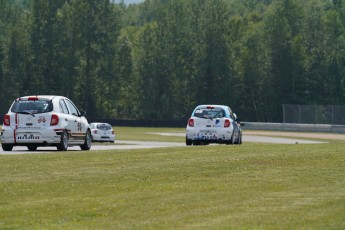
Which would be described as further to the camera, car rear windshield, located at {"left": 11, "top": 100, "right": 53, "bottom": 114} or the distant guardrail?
the distant guardrail

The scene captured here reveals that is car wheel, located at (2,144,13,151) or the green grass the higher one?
car wheel, located at (2,144,13,151)

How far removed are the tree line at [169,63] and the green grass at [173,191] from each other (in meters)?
84.1

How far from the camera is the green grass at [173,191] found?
37.9 feet

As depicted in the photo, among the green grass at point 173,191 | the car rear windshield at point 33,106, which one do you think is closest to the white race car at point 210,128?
the car rear windshield at point 33,106

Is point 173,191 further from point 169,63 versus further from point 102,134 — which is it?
A: point 169,63

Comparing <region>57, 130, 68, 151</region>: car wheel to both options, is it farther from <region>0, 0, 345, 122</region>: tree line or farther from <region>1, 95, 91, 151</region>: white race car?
<region>0, 0, 345, 122</region>: tree line

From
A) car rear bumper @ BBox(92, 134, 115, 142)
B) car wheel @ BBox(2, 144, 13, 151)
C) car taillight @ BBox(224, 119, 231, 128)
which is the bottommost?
car rear bumper @ BBox(92, 134, 115, 142)

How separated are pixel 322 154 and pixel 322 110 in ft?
191

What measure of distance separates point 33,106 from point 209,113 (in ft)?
29.3

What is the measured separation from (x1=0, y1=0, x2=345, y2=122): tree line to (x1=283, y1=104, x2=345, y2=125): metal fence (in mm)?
24316

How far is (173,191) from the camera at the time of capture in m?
14.9

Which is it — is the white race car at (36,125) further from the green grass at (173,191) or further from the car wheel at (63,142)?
the green grass at (173,191)

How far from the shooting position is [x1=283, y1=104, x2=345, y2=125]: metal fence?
264ft

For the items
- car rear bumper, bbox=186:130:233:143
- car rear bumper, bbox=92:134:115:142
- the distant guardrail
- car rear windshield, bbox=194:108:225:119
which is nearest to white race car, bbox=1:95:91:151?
car rear bumper, bbox=186:130:233:143
